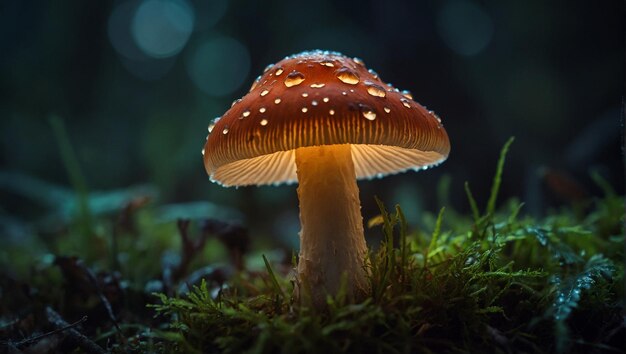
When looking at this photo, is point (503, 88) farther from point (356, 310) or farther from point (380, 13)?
point (356, 310)

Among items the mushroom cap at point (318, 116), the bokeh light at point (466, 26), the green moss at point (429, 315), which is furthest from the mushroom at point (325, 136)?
the bokeh light at point (466, 26)

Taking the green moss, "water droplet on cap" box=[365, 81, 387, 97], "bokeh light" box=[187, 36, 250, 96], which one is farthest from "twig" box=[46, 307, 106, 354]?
"bokeh light" box=[187, 36, 250, 96]

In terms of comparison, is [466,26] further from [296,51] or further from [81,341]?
[81,341]

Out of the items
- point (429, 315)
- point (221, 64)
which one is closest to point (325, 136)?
point (429, 315)

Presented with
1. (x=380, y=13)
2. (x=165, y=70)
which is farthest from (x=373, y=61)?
(x=165, y=70)

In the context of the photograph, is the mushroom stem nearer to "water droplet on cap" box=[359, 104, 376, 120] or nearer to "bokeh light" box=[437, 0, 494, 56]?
"water droplet on cap" box=[359, 104, 376, 120]

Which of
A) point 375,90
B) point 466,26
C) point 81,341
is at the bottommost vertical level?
point 81,341
